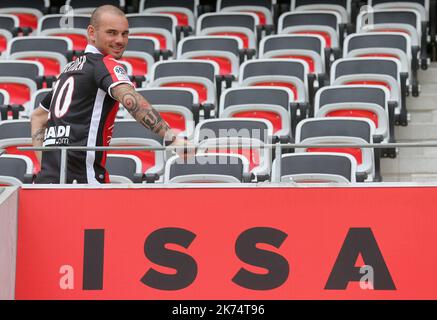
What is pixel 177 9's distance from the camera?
571 inches

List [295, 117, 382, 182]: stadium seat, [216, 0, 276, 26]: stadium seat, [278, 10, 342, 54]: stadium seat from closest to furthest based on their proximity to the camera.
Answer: [295, 117, 382, 182]: stadium seat → [278, 10, 342, 54]: stadium seat → [216, 0, 276, 26]: stadium seat

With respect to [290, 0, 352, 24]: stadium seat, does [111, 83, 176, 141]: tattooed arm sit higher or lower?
lower

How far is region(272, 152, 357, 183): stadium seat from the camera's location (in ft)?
29.1

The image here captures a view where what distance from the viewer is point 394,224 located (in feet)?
24.7

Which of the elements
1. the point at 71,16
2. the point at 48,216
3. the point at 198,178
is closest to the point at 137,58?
the point at 71,16

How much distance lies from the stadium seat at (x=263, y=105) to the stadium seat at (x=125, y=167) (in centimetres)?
162

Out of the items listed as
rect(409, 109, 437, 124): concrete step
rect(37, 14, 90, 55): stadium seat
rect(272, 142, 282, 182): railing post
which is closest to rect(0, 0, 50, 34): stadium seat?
rect(37, 14, 90, 55): stadium seat

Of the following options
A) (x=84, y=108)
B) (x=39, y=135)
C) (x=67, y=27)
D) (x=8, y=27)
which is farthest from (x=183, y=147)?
(x=8, y=27)

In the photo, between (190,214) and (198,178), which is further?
(198,178)

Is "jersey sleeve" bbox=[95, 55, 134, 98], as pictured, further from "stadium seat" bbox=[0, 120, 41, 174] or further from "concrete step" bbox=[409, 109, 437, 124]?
"concrete step" bbox=[409, 109, 437, 124]

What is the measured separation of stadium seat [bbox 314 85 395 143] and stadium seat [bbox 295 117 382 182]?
655 millimetres

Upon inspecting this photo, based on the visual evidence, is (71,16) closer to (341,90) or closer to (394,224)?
(341,90)

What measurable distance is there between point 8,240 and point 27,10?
24.7ft

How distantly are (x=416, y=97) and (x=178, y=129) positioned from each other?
278cm
